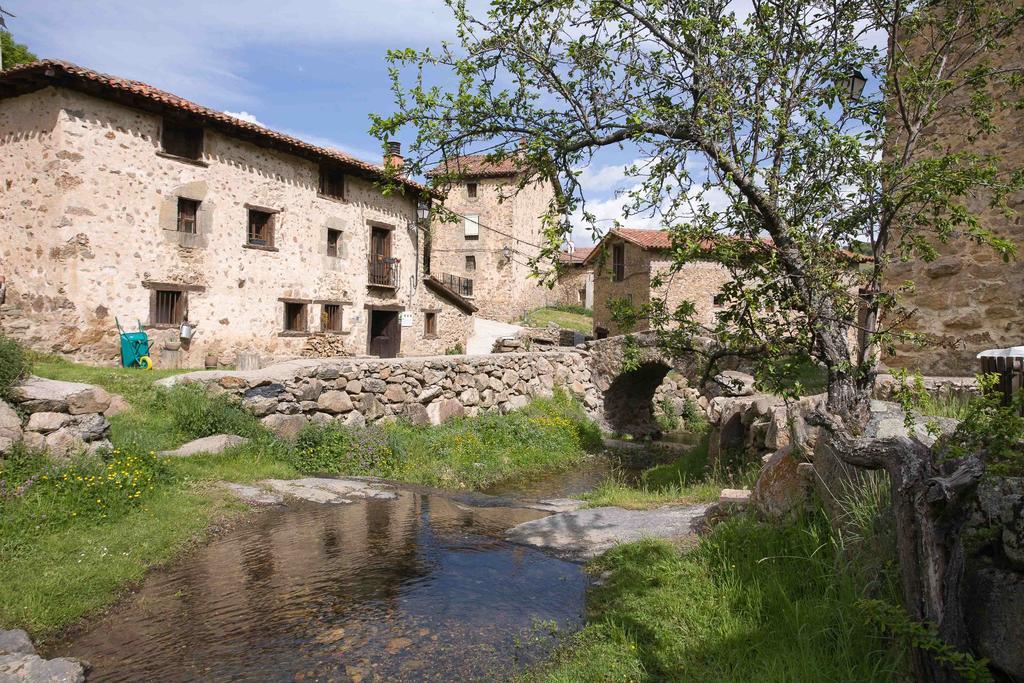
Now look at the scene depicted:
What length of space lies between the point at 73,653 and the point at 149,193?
1360 centimetres

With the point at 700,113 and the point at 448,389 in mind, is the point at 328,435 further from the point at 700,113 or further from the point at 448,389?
the point at 700,113

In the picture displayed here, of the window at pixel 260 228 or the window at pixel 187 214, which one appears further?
the window at pixel 260 228

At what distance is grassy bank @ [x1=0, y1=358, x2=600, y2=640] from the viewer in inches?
196

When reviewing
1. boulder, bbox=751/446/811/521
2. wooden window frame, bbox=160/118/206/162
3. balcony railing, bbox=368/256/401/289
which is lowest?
boulder, bbox=751/446/811/521

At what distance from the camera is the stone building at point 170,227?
13609mm

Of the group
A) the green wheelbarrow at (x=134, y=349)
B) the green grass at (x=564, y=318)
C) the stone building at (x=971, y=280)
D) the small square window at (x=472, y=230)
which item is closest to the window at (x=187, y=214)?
the green wheelbarrow at (x=134, y=349)

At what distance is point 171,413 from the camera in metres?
9.28

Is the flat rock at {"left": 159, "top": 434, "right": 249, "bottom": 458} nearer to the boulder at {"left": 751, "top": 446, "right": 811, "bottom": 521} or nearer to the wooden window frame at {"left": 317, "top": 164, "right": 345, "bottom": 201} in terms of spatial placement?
the boulder at {"left": 751, "top": 446, "right": 811, "bottom": 521}

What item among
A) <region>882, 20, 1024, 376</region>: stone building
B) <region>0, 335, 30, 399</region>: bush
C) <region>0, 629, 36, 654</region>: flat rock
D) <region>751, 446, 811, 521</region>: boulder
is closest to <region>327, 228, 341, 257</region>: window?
<region>0, 335, 30, 399</region>: bush

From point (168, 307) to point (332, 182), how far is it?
7.05 m

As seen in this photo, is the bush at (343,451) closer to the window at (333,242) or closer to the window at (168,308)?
the window at (168,308)

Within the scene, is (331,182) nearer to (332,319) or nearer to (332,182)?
(332,182)

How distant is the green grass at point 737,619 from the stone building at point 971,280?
3805 millimetres

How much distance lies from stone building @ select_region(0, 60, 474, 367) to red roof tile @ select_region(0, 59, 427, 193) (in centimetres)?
4
